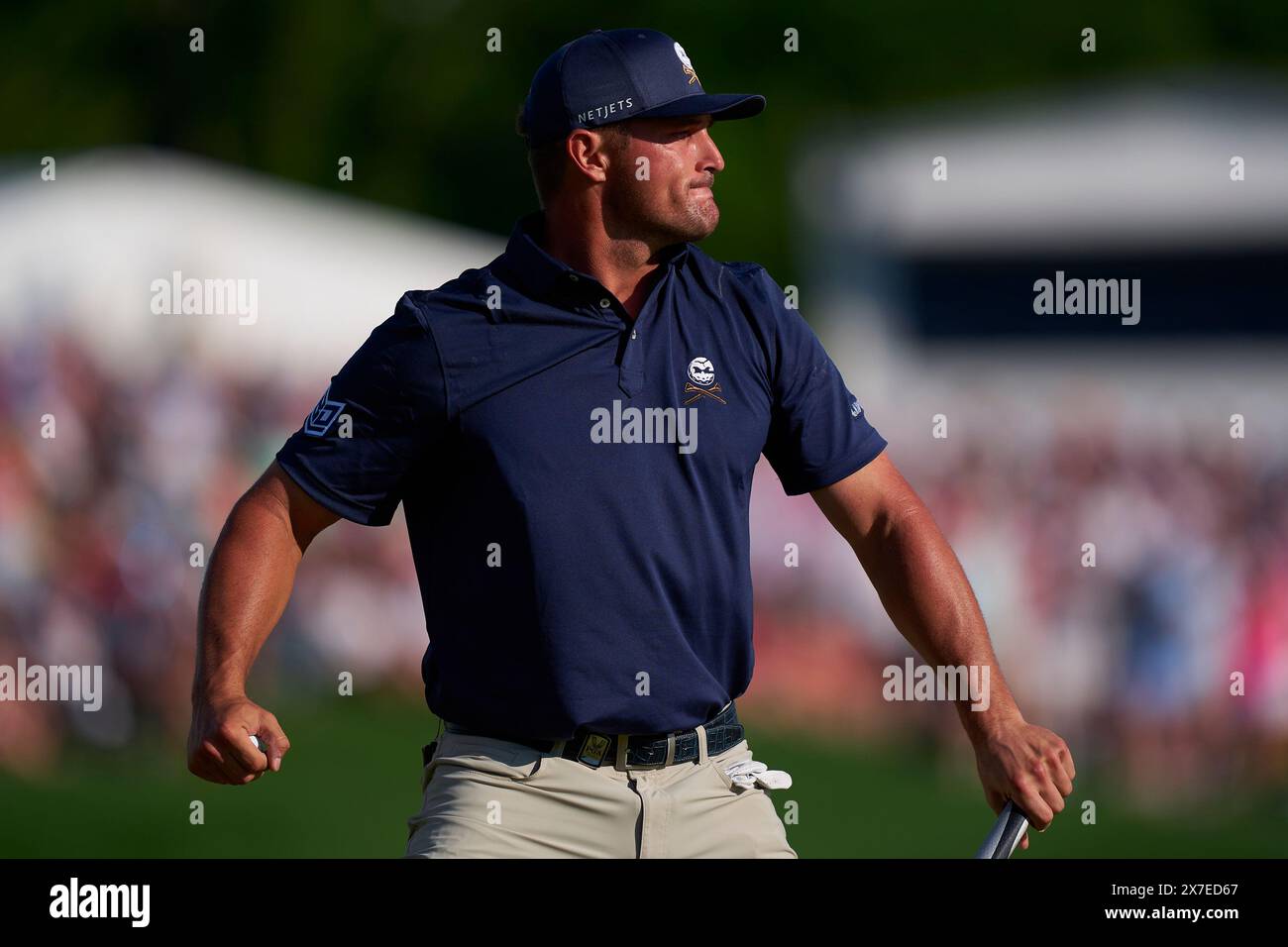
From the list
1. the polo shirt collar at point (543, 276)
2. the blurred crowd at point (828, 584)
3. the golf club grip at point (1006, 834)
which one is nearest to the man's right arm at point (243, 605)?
the polo shirt collar at point (543, 276)

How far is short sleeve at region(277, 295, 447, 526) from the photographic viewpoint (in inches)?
166

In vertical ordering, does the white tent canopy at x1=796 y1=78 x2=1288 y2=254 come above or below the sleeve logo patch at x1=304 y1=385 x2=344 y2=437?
above

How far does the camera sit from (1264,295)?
2078 centimetres

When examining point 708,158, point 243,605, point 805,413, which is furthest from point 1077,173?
point 243,605

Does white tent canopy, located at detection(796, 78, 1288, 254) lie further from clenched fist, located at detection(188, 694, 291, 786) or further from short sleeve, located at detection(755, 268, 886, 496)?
clenched fist, located at detection(188, 694, 291, 786)

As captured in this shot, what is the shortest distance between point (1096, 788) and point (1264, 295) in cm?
1101

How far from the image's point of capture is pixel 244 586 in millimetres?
4238

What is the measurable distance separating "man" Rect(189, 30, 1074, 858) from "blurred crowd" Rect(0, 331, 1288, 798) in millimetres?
6816

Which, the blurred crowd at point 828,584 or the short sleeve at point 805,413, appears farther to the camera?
the blurred crowd at point 828,584

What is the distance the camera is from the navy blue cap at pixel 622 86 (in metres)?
4.48

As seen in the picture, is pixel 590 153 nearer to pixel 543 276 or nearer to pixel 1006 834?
pixel 543 276

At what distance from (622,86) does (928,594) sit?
1.37m

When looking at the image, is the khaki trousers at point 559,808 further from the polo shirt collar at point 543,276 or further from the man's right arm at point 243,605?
the polo shirt collar at point 543,276

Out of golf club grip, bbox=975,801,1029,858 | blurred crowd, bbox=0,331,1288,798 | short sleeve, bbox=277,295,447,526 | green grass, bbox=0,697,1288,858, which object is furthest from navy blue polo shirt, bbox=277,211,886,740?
blurred crowd, bbox=0,331,1288,798
